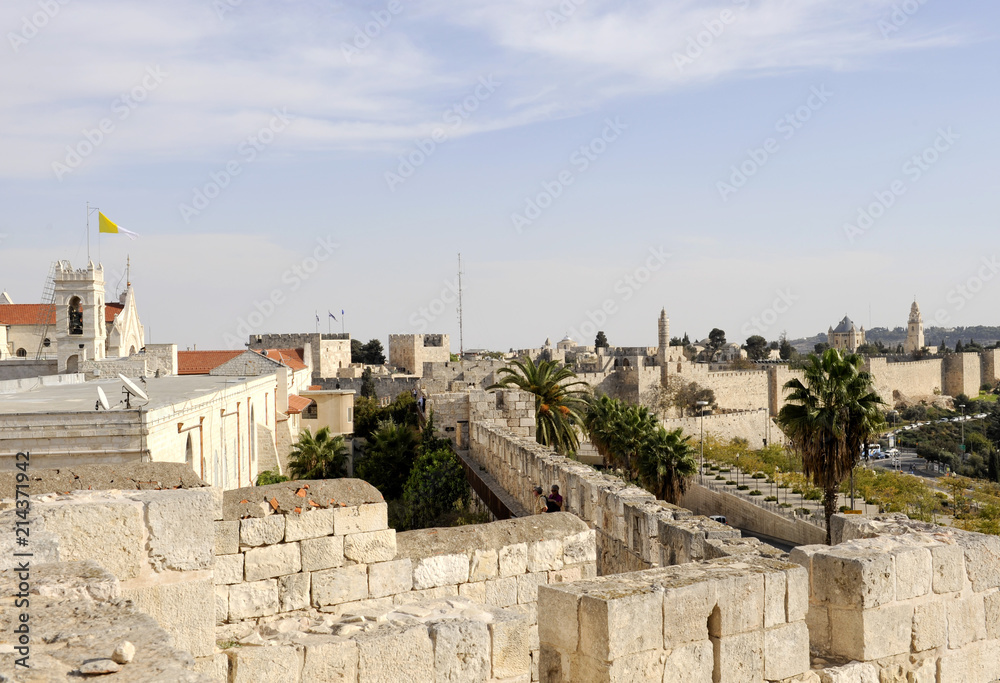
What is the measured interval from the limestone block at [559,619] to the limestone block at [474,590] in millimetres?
1330

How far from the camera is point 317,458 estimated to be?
2519cm

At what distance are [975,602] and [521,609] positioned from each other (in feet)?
8.32

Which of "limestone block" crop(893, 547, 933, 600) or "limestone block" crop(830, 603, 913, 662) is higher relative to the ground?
"limestone block" crop(893, 547, 933, 600)

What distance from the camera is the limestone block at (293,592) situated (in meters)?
4.27

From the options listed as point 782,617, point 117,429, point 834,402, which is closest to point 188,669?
point 782,617

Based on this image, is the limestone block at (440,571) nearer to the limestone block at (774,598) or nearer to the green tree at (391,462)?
the limestone block at (774,598)

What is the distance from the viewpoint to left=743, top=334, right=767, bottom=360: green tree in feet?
357

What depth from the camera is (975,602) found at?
4.33 metres

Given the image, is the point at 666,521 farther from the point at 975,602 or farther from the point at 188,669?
the point at 188,669

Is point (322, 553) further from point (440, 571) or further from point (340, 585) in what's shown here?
point (440, 571)

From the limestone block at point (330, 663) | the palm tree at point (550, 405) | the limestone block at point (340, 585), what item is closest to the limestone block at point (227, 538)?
the limestone block at point (340, 585)

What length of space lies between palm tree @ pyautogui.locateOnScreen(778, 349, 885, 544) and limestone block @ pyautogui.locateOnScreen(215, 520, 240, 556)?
44.8 feet

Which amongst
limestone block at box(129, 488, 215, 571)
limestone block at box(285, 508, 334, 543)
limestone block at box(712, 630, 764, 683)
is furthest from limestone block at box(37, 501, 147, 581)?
limestone block at box(712, 630, 764, 683)

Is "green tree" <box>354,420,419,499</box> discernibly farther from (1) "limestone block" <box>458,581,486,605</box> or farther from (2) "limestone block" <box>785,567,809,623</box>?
(2) "limestone block" <box>785,567,809,623</box>
